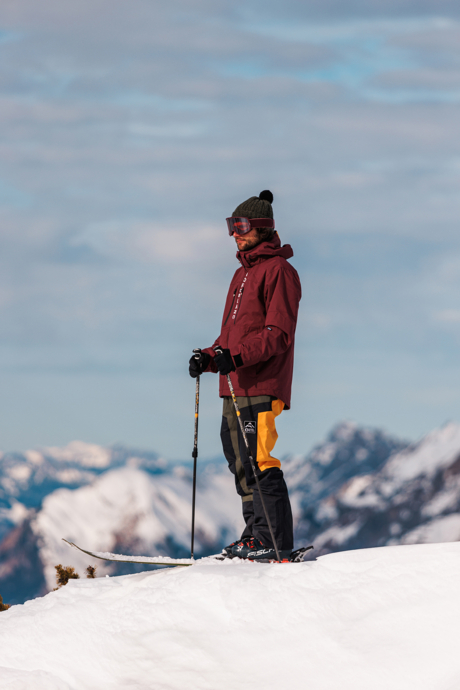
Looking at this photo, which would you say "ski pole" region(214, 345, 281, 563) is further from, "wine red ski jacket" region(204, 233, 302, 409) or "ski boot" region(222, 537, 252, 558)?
"ski boot" region(222, 537, 252, 558)

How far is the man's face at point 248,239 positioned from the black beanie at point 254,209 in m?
0.14

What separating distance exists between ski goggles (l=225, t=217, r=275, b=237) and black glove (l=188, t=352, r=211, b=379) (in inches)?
45.2

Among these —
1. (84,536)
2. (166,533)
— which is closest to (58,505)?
(84,536)

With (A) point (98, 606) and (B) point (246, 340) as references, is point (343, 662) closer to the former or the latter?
(A) point (98, 606)

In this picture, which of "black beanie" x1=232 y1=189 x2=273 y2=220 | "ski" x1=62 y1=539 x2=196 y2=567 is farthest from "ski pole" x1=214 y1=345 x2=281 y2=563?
"black beanie" x1=232 y1=189 x2=273 y2=220

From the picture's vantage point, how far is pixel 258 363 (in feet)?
20.8

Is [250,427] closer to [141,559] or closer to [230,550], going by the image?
[230,550]

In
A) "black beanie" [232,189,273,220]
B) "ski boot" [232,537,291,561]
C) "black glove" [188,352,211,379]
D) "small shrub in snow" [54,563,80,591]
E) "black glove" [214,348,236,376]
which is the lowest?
"ski boot" [232,537,291,561]

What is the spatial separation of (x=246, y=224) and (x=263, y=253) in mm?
303

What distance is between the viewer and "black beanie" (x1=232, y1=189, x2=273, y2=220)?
6648 mm

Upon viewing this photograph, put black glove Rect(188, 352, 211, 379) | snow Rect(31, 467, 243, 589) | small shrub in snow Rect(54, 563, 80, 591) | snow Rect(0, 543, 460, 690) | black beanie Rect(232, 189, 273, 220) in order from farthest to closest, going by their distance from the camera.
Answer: snow Rect(31, 467, 243, 589), small shrub in snow Rect(54, 563, 80, 591), black beanie Rect(232, 189, 273, 220), black glove Rect(188, 352, 211, 379), snow Rect(0, 543, 460, 690)

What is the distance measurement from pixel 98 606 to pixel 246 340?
235 cm

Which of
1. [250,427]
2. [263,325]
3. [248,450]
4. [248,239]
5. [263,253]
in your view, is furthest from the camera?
[248,239]

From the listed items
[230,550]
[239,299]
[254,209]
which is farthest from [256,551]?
[254,209]
